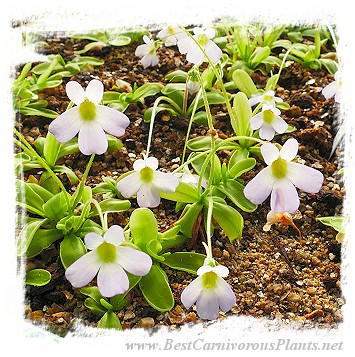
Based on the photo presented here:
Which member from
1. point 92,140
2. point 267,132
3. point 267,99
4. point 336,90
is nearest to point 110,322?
point 92,140

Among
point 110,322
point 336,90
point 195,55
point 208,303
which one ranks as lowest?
point 110,322

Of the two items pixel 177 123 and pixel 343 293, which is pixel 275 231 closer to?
pixel 343 293

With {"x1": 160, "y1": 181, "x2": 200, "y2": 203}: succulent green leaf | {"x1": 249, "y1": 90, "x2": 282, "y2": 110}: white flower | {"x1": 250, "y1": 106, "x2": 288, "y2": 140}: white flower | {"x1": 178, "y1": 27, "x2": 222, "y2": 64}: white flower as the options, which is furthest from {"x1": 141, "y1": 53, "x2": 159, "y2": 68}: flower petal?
{"x1": 160, "y1": 181, "x2": 200, "y2": 203}: succulent green leaf

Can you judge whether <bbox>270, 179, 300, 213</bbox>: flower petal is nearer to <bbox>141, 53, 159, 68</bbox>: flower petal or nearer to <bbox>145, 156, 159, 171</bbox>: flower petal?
<bbox>145, 156, 159, 171</bbox>: flower petal

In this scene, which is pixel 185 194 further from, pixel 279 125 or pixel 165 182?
pixel 279 125

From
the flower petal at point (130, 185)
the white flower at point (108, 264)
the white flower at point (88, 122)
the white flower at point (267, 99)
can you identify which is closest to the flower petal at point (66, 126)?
the white flower at point (88, 122)

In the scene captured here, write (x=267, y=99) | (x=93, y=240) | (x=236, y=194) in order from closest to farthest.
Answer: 1. (x=93, y=240)
2. (x=236, y=194)
3. (x=267, y=99)

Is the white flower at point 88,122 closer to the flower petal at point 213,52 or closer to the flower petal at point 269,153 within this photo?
the flower petal at point 269,153

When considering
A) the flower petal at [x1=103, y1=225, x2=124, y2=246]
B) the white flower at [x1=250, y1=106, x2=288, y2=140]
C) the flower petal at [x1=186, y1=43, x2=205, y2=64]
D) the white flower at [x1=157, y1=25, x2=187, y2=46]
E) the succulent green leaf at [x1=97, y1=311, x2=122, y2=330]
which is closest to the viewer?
the flower petal at [x1=103, y1=225, x2=124, y2=246]
